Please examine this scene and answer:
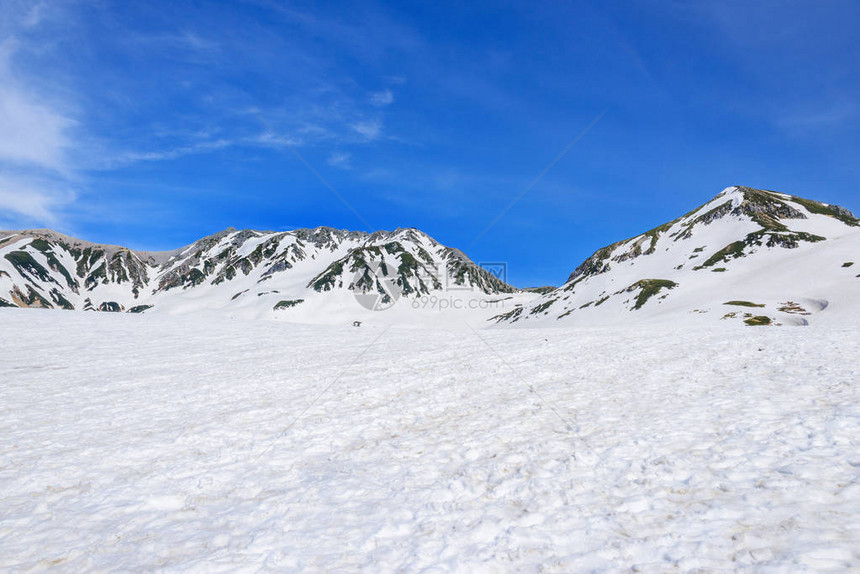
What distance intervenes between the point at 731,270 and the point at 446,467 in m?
99.0

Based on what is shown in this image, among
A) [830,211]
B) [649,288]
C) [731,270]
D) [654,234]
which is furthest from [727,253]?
[830,211]

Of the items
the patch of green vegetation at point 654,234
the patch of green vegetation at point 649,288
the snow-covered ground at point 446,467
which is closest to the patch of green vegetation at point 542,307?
the patch of green vegetation at point 649,288

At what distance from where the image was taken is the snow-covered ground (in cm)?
579

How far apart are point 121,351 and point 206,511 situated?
831 inches

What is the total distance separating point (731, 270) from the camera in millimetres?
84938

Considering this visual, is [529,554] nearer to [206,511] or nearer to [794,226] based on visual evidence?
[206,511]

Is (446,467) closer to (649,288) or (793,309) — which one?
(793,309)

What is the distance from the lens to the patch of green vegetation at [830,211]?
11419 centimetres

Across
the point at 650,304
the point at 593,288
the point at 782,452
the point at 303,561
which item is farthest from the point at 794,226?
the point at 303,561

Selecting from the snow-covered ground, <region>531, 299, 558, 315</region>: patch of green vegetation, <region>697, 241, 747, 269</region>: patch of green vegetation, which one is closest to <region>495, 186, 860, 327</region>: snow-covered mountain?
<region>697, 241, 747, 269</region>: patch of green vegetation

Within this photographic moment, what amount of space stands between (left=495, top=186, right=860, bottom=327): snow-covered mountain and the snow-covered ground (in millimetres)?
40116

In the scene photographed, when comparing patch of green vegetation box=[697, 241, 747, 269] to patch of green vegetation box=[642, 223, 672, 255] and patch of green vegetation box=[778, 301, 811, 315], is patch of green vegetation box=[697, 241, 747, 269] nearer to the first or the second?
patch of green vegetation box=[642, 223, 672, 255]

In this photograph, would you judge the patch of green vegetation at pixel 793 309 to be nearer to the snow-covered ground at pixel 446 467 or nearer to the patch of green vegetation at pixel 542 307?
the snow-covered ground at pixel 446 467

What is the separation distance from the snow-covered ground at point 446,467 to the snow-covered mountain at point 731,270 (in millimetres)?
40116
